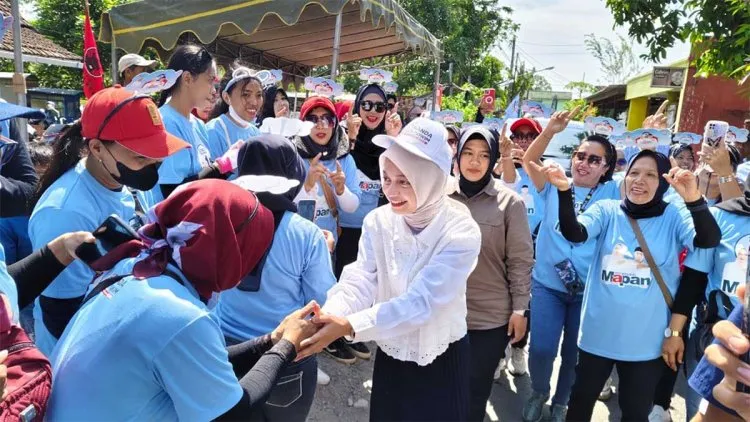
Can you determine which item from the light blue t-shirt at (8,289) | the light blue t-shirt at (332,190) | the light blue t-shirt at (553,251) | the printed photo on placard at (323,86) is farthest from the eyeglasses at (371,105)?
the light blue t-shirt at (8,289)

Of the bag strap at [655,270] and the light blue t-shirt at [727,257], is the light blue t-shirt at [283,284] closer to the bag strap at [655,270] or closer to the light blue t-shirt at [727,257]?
the bag strap at [655,270]

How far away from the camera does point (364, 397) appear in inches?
134

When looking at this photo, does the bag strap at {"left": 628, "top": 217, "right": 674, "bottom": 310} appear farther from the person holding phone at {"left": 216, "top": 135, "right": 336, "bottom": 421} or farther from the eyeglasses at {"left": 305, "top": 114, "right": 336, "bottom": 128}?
the eyeglasses at {"left": 305, "top": 114, "right": 336, "bottom": 128}

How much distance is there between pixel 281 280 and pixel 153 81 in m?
1.57

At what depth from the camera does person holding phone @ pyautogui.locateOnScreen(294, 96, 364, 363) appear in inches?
135

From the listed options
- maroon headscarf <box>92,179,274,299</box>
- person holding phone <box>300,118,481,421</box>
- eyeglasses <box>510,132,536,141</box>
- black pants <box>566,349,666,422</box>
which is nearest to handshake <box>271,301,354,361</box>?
person holding phone <box>300,118,481,421</box>

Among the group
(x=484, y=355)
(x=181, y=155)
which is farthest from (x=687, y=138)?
(x=181, y=155)

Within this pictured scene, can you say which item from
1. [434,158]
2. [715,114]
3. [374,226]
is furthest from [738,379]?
[715,114]

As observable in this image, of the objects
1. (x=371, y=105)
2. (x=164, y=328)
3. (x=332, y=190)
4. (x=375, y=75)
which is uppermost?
(x=375, y=75)

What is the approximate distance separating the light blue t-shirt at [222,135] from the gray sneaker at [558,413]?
2803 mm

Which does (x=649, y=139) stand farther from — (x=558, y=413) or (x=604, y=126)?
(x=558, y=413)

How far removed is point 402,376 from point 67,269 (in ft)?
4.55

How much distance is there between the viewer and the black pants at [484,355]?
2.54 meters

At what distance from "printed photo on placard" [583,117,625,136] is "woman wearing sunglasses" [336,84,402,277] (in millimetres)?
1580
